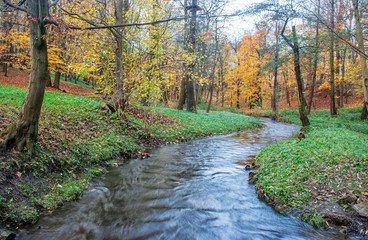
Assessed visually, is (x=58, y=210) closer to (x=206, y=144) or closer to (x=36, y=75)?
(x=36, y=75)

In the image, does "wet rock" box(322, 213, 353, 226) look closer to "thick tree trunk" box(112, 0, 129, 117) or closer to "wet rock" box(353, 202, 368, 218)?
"wet rock" box(353, 202, 368, 218)

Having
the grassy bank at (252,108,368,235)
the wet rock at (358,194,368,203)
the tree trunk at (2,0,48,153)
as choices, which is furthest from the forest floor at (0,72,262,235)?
the wet rock at (358,194,368,203)

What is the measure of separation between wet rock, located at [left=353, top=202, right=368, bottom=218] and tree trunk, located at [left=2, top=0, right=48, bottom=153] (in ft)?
21.3

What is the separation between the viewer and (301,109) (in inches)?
534

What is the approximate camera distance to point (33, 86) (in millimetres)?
4730

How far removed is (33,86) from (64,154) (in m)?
1.85

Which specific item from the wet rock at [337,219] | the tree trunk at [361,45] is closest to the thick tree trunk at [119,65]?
the wet rock at [337,219]

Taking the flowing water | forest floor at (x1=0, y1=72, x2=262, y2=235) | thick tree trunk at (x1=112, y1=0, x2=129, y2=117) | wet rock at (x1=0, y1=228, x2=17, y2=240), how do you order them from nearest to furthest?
wet rock at (x1=0, y1=228, x2=17, y2=240) → the flowing water → forest floor at (x1=0, y1=72, x2=262, y2=235) → thick tree trunk at (x1=112, y1=0, x2=129, y2=117)

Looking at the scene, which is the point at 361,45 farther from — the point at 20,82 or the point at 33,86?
the point at 20,82

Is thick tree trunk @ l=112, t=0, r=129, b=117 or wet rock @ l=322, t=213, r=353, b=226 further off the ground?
thick tree trunk @ l=112, t=0, r=129, b=117

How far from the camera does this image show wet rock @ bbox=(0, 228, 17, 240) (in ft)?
10.0

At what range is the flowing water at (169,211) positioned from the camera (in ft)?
11.5

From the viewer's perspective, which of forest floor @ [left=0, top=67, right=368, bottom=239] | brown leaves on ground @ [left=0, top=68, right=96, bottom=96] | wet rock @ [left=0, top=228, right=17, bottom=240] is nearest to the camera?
wet rock @ [left=0, top=228, right=17, bottom=240]

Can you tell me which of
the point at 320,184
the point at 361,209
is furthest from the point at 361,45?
the point at 361,209
